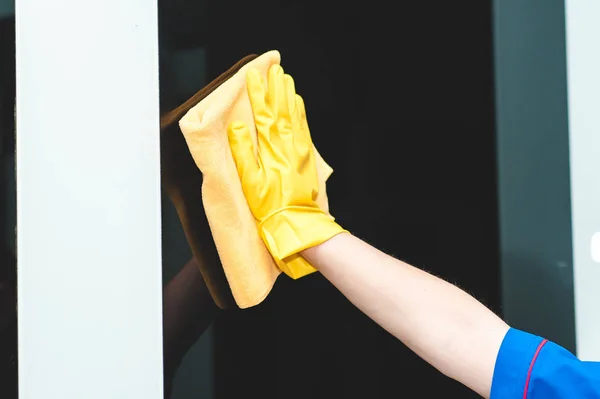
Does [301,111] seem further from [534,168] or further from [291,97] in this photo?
[534,168]

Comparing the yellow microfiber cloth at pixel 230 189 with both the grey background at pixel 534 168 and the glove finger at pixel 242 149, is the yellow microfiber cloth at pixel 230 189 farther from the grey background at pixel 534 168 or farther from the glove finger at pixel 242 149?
the grey background at pixel 534 168

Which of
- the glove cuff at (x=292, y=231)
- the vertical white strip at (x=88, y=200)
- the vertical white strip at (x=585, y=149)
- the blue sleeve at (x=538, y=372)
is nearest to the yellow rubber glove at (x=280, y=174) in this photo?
the glove cuff at (x=292, y=231)

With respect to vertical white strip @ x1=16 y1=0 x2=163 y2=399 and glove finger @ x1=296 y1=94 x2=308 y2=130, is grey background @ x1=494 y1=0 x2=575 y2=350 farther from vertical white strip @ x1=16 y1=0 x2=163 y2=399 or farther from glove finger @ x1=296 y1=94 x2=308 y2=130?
vertical white strip @ x1=16 y1=0 x2=163 y2=399

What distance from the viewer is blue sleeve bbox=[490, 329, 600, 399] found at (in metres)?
0.63

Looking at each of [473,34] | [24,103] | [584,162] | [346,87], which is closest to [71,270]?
[24,103]

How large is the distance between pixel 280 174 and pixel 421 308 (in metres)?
0.30

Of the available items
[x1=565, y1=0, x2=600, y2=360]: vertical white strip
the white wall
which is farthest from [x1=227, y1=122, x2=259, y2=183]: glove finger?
[x1=565, y1=0, x2=600, y2=360]: vertical white strip

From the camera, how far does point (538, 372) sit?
653 millimetres

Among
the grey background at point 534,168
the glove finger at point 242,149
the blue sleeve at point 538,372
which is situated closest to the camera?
the blue sleeve at point 538,372

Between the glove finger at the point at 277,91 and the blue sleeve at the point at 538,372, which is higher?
the glove finger at the point at 277,91

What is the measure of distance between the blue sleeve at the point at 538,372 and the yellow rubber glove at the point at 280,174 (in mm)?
303

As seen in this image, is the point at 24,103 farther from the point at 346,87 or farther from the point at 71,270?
the point at 346,87

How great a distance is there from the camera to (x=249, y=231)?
2.52ft

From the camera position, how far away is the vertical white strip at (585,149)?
0.87 m
